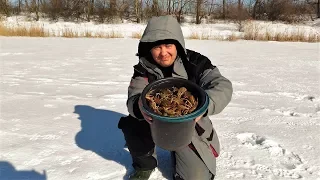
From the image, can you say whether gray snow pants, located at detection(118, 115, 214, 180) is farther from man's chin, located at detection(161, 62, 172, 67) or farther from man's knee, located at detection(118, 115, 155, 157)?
man's chin, located at detection(161, 62, 172, 67)

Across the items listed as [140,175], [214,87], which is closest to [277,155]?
[214,87]

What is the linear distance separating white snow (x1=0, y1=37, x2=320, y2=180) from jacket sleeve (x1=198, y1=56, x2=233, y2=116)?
1.70 ft

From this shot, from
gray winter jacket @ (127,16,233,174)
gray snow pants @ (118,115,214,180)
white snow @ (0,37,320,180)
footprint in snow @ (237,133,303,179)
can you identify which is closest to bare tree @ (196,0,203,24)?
white snow @ (0,37,320,180)

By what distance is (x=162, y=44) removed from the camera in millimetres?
1685

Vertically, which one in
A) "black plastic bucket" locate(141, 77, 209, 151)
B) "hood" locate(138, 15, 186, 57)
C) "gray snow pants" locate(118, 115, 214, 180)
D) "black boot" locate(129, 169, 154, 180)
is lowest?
"black boot" locate(129, 169, 154, 180)

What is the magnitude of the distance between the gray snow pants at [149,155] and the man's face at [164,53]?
353 mm

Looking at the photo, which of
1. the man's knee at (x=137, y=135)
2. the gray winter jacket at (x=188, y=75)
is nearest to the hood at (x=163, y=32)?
the gray winter jacket at (x=188, y=75)

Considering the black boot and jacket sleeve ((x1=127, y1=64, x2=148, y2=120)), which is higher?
jacket sleeve ((x1=127, y1=64, x2=148, y2=120))

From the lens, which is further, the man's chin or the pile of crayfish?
the man's chin

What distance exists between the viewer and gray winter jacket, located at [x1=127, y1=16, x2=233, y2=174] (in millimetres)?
1584

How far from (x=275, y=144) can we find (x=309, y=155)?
0.24 meters

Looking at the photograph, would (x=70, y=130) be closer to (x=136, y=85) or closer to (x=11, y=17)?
(x=136, y=85)

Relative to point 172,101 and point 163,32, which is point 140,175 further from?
point 163,32

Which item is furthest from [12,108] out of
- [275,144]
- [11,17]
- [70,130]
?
[11,17]
